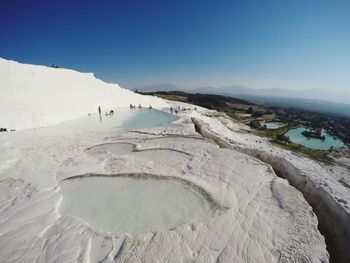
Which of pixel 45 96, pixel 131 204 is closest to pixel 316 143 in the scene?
pixel 131 204

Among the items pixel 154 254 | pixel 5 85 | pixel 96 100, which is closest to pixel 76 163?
pixel 154 254

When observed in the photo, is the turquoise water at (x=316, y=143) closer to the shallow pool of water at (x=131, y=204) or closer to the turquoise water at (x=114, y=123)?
the turquoise water at (x=114, y=123)

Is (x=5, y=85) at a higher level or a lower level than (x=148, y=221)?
higher

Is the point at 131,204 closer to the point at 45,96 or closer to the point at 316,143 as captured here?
the point at 45,96

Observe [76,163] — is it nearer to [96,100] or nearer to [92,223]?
[92,223]

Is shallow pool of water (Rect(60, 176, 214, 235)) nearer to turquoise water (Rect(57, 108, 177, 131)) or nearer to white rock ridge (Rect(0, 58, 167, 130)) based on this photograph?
turquoise water (Rect(57, 108, 177, 131))

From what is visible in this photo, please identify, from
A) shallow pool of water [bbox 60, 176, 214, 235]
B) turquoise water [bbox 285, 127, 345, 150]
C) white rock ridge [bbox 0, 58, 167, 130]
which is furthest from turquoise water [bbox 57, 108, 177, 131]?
turquoise water [bbox 285, 127, 345, 150]

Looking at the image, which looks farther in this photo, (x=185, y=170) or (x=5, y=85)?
(x=5, y=85)
